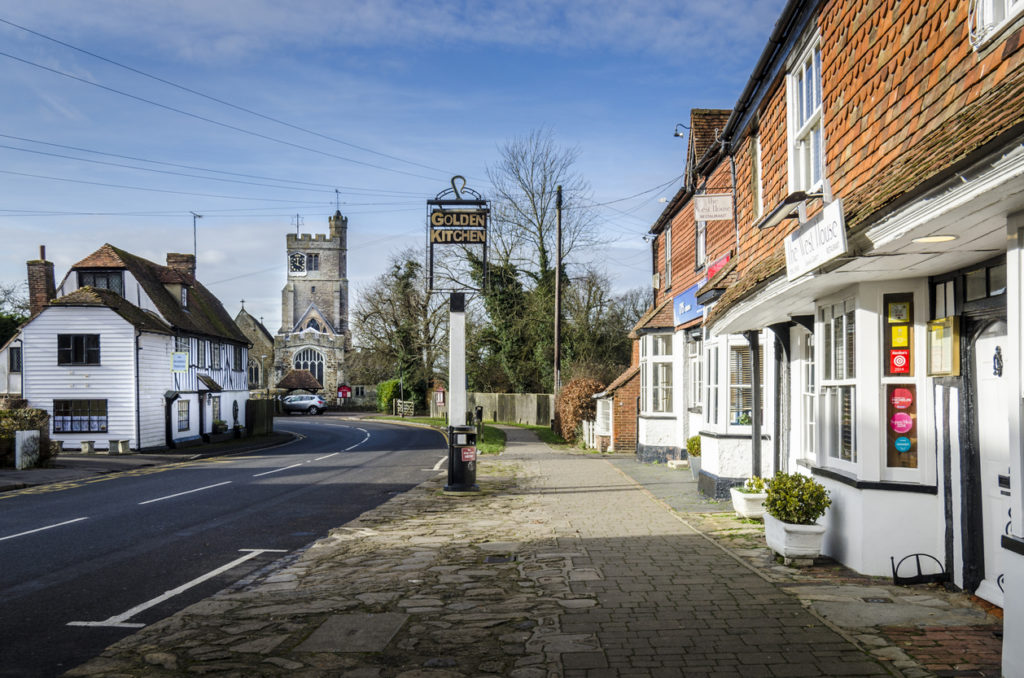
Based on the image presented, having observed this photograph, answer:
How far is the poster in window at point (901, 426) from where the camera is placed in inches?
273

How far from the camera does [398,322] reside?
5909 centimetres

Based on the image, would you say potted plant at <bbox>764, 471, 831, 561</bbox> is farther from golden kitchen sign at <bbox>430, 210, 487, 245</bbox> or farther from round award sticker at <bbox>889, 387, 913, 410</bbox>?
golden kitchen sign at <bbox>430, 210, 487, 245</bbox>

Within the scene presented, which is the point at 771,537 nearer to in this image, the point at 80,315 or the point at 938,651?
the point at 938,651

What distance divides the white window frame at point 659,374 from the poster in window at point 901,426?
43.1 feet

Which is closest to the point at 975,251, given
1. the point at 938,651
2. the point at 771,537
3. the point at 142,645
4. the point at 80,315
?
the point at 938,651

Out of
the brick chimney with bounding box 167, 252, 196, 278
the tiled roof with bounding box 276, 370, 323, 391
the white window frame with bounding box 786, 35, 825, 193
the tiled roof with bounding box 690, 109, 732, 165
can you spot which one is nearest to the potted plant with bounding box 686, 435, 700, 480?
the tiled roof with bounding box 690, 109, 732, 165

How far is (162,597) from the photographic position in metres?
7.60

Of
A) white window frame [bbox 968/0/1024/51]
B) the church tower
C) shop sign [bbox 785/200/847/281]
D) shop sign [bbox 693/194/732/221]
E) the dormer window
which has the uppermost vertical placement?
the church tower

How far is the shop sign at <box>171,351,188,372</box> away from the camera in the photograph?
111 feet

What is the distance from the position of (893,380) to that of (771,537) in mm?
2187

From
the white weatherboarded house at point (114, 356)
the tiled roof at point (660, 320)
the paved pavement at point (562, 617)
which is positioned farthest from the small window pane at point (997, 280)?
the white weatherboarded house at point (114, 356)

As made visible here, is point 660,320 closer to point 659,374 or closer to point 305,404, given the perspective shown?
point 659,374

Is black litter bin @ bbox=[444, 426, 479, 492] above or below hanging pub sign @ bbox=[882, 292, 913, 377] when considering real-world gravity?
below

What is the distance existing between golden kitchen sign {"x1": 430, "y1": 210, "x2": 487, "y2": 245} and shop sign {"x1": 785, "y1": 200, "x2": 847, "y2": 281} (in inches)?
414
